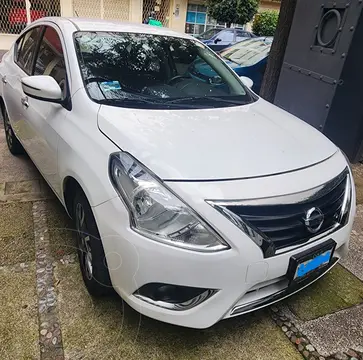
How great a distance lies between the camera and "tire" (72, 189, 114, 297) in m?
1.84

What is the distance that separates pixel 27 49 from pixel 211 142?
228 centimetres

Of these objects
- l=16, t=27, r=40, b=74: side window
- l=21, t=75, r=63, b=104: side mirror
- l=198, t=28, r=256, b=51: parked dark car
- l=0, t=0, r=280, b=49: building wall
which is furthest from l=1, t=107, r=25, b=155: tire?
l=0, t=0, r=280, b=49: building wall

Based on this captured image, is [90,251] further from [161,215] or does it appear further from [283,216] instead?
[283,216]

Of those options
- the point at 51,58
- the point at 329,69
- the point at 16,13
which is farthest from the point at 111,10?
the point at 51,58

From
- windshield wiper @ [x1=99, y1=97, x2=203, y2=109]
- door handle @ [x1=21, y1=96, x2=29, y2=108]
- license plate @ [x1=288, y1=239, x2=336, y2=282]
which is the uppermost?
windshield wiper @ [x1=99, y1=97, x2=203, y2=109]

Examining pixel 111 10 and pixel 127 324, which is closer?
pixel 127 324

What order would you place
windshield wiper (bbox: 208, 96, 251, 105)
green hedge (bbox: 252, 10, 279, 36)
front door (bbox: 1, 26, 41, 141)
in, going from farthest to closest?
green hedge (bbox: 252, 10, 279, 36) < front door (bbox: 1, 26, 41, 141) < windshield wiper (bbox: 208, 96, 251, 105)

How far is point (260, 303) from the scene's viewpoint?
1739 millimetres

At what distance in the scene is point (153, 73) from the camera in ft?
8.48

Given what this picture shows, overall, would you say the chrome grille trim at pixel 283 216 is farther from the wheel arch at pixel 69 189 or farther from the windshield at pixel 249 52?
the windshield at pixel 249 52

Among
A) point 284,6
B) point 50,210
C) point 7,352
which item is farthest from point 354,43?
point 7,352

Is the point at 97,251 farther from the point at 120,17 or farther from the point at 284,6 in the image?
the point at 120,17

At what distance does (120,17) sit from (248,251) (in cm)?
1831

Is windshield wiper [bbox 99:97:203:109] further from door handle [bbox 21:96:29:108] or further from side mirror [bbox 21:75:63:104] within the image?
door handle [bbox 21:96:29:108]
